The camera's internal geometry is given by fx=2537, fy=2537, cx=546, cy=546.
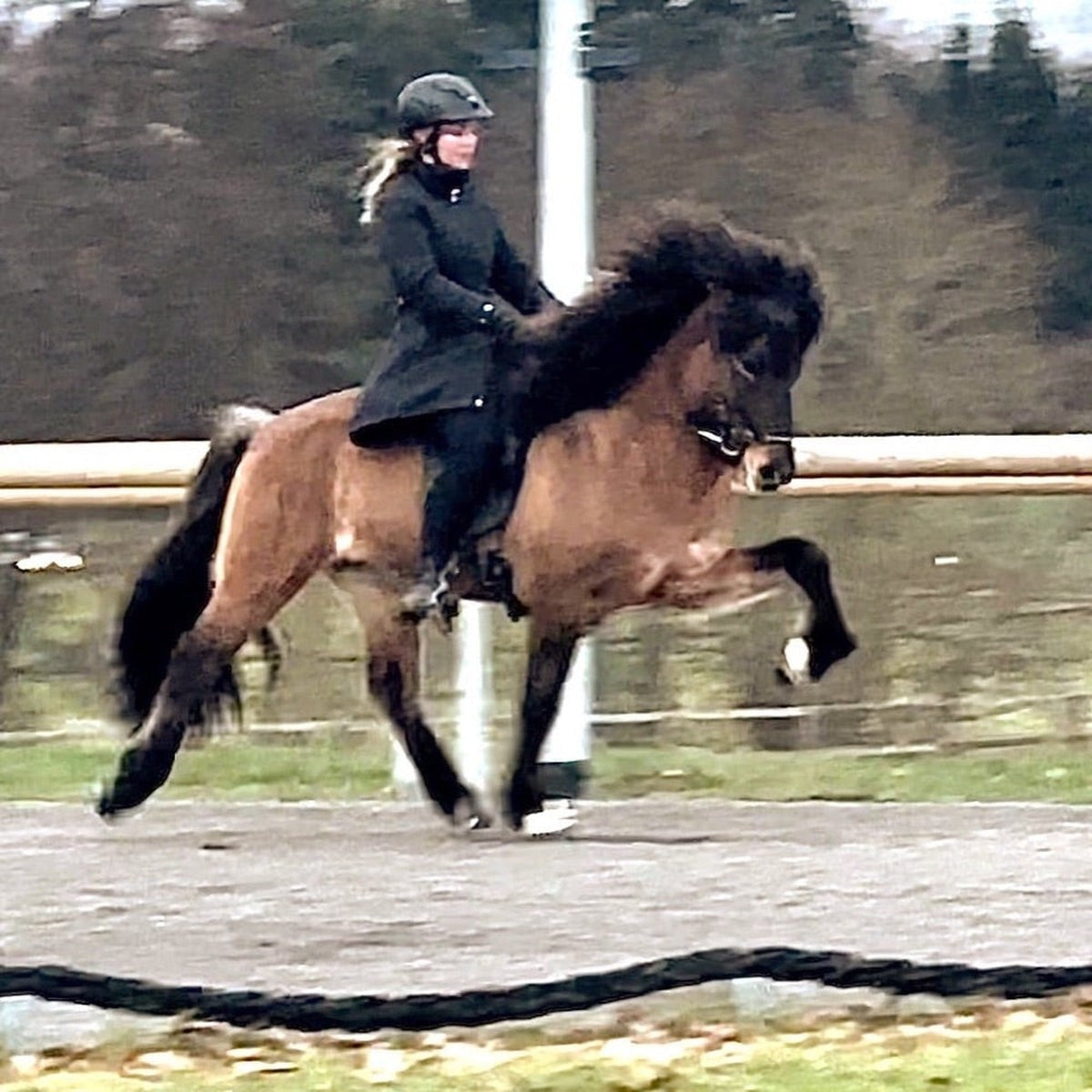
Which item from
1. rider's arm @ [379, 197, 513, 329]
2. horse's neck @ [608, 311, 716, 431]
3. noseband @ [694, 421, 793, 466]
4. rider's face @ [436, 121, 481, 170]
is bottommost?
noseband @ [694, 421, 793, 466]

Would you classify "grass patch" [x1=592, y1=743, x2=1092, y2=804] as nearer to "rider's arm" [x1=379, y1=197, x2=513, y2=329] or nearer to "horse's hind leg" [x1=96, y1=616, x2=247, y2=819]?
"horse's hind leg" [x1=96, y1=616, x2=247, y2=819]

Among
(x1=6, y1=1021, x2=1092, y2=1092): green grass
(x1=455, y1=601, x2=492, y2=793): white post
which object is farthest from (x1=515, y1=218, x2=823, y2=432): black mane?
(x1=6, y1=1021, x2=1092, y2=1092): green grass

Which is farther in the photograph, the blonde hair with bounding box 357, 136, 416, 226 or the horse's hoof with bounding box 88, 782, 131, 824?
the horse's hoof with bounding box 88, 782, 131, 824

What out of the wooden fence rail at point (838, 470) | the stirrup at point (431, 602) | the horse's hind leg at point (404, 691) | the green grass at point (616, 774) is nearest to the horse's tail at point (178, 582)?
the wooden fence rail at point (838, 470)

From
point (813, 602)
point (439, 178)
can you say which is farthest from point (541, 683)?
point (439, 178)

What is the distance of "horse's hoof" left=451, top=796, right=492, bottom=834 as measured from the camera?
548 cm

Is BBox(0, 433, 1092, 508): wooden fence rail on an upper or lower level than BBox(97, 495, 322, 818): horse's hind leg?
upper

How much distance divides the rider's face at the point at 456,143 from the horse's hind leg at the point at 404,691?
927mm

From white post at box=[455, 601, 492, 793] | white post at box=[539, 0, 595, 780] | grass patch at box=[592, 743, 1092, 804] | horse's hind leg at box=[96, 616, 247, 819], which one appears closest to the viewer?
horse's hind leg at box=[96, 616, 247, 819]

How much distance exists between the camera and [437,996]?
4.97 meters

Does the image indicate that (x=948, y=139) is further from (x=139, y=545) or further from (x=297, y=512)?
(x=297, y=512)

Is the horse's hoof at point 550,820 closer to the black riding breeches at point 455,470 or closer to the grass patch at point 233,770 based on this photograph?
the black riding breeches at point 455,470

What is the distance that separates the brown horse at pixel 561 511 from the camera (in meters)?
5.07

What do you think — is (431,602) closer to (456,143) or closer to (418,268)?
(418,268)
